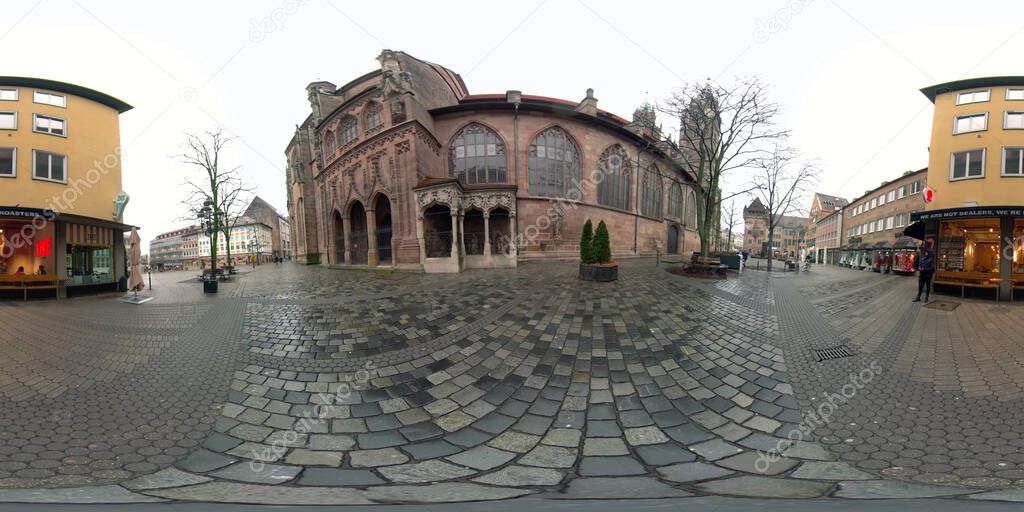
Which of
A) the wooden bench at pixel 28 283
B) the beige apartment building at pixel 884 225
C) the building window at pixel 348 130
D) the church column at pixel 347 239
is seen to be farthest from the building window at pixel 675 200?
the wooden bench at pixel 28 283

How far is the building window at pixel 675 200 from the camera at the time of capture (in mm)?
33219

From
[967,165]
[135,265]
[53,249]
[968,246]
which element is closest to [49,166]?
[53,249]

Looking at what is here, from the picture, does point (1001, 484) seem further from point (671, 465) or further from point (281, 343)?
point (281, 343)

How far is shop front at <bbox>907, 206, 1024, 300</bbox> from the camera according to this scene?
10.5 metres

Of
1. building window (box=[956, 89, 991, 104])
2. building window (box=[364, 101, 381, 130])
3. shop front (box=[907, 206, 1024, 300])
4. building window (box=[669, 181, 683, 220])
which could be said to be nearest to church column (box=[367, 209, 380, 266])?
building window (box=[364, 101, 381, 130])

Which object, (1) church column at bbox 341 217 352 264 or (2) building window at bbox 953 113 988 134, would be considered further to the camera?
(1) church column at bbox 341 217 352 264

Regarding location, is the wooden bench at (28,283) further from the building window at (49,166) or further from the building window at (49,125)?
the building window at (49,125)

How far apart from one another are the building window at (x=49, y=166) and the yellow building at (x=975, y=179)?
103ft

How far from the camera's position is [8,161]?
11383mm

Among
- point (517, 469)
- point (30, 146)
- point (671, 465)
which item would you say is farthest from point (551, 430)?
point (30, 146)

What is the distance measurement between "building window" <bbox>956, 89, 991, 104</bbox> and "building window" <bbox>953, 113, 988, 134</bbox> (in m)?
0.56

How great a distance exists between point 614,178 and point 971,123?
53.1ft

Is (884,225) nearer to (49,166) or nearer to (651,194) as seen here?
(651,194)

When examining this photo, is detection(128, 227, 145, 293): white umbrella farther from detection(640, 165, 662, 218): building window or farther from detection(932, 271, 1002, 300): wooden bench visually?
detection(640, 165, 662, 218): building window
